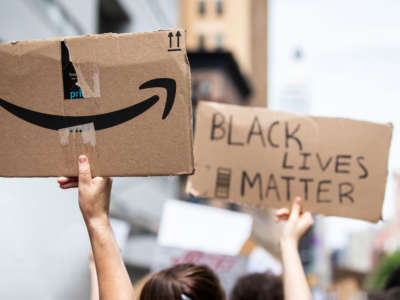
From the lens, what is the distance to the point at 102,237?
1439mm

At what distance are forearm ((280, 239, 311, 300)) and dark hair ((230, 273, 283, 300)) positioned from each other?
2.73 feet

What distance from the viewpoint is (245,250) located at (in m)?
3.42

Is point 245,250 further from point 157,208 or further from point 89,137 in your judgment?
point 157,208

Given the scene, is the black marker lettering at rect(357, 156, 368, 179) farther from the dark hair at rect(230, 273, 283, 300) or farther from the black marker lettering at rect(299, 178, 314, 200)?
the dark hair at rect(230, 273, 283, 300)

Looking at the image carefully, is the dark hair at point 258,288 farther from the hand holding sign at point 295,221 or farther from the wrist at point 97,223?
the wrist at point 97,223

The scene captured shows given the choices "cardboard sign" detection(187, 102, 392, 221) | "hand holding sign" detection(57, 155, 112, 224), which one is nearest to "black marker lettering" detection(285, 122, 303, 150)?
"cardboard sign" detection(187, 102, 392, 221)

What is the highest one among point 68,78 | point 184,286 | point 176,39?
point 176,39

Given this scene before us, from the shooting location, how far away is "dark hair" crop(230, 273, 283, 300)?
262 centimetres

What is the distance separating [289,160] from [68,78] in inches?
42.0

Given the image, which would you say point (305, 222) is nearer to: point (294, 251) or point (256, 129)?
point (294, 251)

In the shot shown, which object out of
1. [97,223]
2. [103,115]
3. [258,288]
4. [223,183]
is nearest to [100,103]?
[103,115]

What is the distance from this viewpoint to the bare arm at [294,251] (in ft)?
5.56

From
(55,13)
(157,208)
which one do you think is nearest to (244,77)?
(157,208)

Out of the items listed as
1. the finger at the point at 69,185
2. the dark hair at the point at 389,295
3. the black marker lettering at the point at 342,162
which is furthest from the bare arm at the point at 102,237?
the dark hair at the point at 389,295
